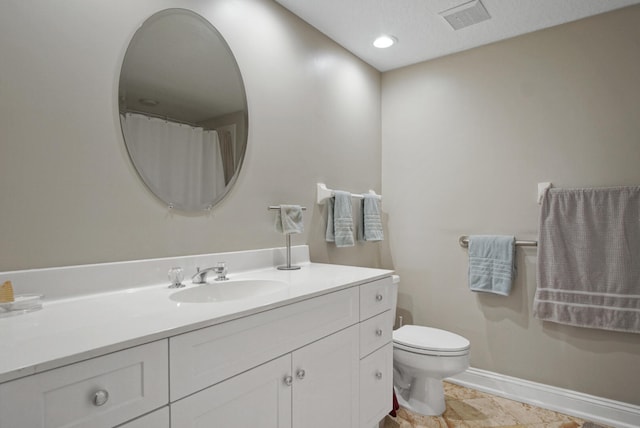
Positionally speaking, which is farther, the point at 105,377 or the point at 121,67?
the point at 121,67

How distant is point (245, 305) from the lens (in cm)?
106

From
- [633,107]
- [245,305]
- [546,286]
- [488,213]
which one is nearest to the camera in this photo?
[245,305]

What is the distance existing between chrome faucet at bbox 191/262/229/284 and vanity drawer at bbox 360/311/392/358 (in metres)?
0.63

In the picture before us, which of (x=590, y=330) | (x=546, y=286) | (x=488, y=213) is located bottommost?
(x=590, y=330)

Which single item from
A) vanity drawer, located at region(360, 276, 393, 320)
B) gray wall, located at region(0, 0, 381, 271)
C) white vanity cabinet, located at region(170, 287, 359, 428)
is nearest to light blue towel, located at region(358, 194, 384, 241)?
gray wall, located at region(0, 0, 381, 271)

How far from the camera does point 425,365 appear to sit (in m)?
1.98

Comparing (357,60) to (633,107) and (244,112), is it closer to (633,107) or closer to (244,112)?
(244,112)

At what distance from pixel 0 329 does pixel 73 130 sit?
65cm

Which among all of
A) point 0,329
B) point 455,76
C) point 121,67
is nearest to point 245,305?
point 0,329

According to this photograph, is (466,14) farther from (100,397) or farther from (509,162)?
(100,397)

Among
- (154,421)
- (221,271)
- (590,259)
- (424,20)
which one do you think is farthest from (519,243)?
(154,421)

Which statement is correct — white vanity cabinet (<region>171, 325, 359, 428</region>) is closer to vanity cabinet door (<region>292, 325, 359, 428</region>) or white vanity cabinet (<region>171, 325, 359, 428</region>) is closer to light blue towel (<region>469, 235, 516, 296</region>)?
vanity cabinet door (<region>292, 325, 359, 428</region>)

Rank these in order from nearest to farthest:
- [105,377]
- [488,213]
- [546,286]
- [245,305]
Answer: [105,377] < [245,305] < [546,286] < [488,213]

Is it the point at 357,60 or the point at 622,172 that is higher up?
the point at 357,60
